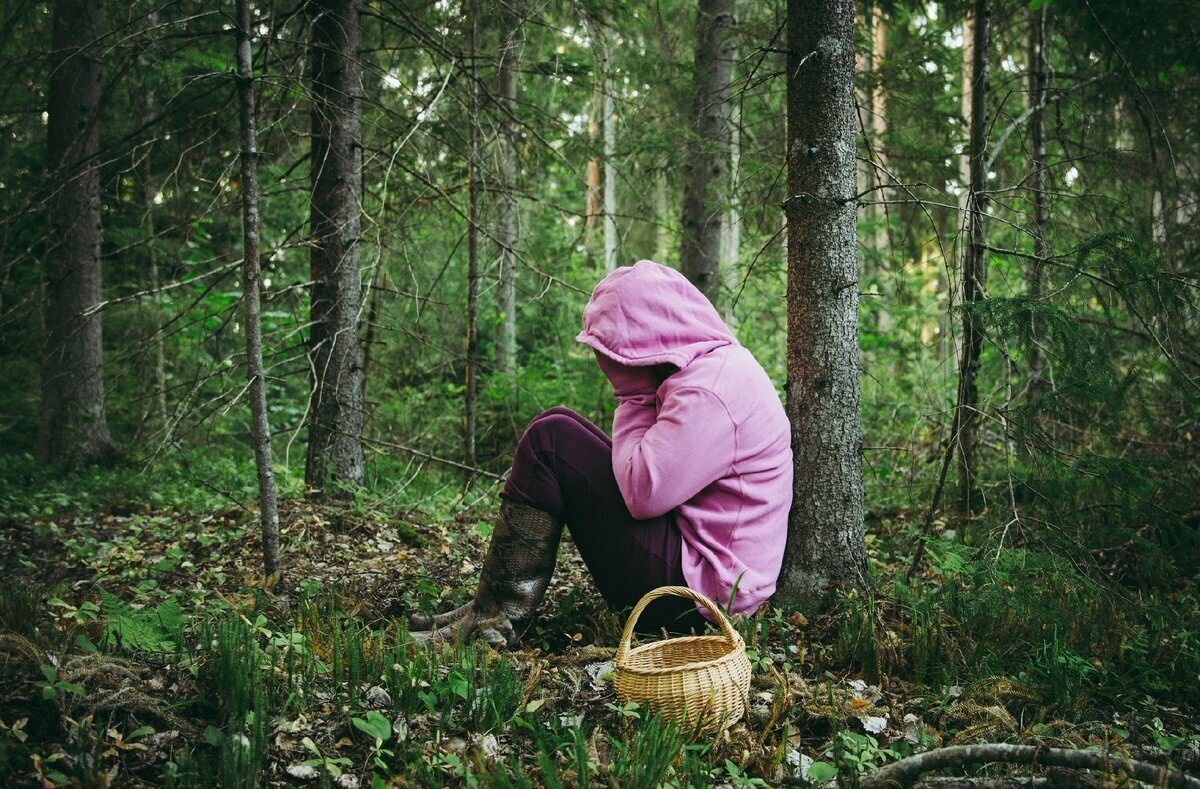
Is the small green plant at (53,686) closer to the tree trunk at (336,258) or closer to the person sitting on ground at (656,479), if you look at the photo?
the person sitting on ground at (656,479)

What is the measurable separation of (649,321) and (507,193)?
288cm

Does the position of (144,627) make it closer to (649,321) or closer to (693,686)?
(693,686)

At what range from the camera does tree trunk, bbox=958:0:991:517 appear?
148 inches

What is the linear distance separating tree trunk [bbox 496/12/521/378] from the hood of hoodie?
1973 millimetres

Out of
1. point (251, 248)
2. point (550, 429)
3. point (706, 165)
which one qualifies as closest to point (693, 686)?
point (550, 429)

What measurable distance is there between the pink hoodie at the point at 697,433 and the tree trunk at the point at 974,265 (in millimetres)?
1047

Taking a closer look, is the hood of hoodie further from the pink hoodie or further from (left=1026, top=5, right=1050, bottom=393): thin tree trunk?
(left=1026, top=5, right=1050, bottom=393): thin tree trunk

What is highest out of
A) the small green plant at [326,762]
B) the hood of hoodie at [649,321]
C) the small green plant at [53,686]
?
the hood of hoodie at [649,321]

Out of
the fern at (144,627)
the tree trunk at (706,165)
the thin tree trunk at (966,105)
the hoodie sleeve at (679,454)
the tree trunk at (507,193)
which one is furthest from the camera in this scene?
the tree trunk at (706,165)

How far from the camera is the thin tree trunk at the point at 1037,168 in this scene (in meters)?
3.80

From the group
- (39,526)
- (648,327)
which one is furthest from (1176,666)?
(39,526)

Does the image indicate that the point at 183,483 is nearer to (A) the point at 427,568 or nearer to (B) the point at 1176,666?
(A) the point at 427,568

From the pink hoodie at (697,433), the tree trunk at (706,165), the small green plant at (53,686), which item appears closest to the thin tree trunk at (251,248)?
the small green plant at (53,686)

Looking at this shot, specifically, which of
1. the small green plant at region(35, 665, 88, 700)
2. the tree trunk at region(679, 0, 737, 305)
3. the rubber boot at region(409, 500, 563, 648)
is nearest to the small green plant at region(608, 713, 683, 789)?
the rubber boot at region(409, 500, 563, 648)
